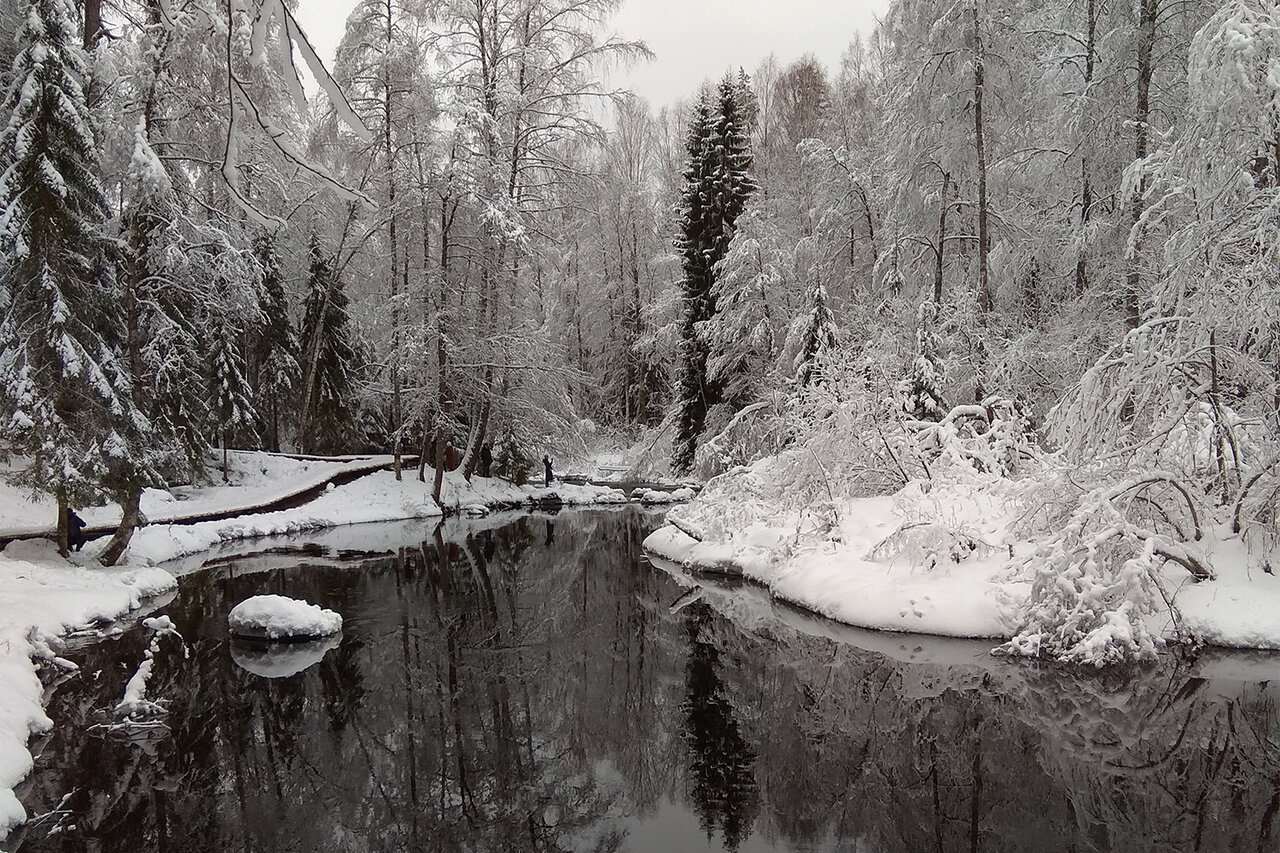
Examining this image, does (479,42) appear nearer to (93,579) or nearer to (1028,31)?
(1028,31)

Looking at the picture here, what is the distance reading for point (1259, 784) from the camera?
237 inches

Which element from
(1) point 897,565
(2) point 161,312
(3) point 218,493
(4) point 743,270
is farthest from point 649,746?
(3) point 218,493

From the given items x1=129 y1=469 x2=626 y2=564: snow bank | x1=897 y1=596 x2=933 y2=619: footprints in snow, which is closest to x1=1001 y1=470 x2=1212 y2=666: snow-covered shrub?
x1=897 y1=596 x2=933 y2=619: footprints in snow

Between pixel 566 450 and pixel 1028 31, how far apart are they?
1619 centimetres

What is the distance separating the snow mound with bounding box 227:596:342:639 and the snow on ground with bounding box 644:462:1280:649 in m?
6.49

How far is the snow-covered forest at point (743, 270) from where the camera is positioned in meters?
9.06

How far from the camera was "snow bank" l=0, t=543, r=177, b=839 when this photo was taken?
6543mm

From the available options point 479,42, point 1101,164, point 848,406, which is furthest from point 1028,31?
point 479,42

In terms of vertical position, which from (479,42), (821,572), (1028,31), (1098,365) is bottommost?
(821,572)

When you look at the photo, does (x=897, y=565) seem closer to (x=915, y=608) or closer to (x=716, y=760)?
(x=915, y=608)

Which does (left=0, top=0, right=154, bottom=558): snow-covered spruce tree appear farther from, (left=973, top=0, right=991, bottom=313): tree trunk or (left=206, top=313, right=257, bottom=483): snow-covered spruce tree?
(left=973, top=0, right=991, bottom=313): tree trunk

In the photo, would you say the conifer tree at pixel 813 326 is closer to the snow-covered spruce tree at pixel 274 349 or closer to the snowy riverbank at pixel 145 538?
the snowy riverbank at pixel 145 538

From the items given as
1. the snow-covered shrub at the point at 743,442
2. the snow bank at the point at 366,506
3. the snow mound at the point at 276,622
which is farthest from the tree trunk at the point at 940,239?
the snow mound at the point at 276,622

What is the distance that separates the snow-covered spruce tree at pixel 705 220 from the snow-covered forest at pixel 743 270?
4.4 inches
